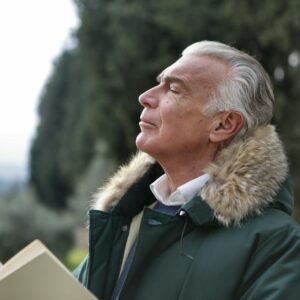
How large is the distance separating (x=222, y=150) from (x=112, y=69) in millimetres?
9723

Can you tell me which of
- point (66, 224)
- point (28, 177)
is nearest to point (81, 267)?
point (66, 224)

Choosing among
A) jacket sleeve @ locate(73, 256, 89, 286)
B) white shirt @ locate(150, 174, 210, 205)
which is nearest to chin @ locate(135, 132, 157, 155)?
white shirt @ locate(150, 174, 210, 205)

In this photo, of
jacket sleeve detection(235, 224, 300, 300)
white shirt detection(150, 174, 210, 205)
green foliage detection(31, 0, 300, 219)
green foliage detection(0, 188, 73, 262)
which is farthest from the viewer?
green foliage detection(0, 188, 73, 262)

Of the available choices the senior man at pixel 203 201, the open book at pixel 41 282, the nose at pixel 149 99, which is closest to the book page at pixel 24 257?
the open book at pixel 41 282

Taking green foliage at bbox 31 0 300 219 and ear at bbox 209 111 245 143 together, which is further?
green foliage at bbox 31 0 300 219

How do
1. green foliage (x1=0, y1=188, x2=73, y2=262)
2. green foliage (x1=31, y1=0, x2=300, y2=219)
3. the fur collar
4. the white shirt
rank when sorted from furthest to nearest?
green foliage (x1=0, y1=188, x2=73, y2=262) → green foliage (x1=31, y1=0, x2=300, y2=219) → the white shirt → the fur collar

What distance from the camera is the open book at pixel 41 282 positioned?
142 cm

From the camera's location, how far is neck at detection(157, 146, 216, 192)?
5.80 ft

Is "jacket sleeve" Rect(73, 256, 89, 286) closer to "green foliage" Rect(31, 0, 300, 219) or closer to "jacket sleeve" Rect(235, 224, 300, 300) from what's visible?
"jacket sleeve" Rect(235, 224, 300, 300)

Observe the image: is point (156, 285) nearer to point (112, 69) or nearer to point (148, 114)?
point (148, 114)

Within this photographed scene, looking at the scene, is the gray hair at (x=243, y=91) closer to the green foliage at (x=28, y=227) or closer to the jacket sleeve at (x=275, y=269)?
the jacket sleeve at (x=275, y=269)

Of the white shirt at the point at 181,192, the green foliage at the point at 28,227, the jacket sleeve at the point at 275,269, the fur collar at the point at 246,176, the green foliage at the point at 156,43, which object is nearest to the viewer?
the jacket sleeve at the point at 275,269

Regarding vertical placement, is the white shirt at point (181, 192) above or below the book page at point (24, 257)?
below

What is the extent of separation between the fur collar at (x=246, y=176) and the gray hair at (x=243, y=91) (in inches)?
2.2
